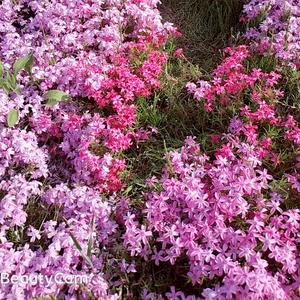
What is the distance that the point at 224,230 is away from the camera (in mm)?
2682

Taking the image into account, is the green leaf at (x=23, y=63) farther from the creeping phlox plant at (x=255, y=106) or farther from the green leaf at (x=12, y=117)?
the creeping phlox plant at (x=255, y=106)

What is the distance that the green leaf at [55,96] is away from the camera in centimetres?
353

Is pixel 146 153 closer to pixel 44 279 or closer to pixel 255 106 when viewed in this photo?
pixel 255 106

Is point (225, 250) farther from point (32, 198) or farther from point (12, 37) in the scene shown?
point (12, 37)

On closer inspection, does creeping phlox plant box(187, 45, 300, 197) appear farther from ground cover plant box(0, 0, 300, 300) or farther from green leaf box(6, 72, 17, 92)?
green leaf box(6, 72, 17, 92)

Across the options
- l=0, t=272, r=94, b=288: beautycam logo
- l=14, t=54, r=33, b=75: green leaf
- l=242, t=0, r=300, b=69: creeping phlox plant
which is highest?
l=242, t=0, r=300, b=69: creeping phlox plant

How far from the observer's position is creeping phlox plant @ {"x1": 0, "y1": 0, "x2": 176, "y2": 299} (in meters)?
2.77

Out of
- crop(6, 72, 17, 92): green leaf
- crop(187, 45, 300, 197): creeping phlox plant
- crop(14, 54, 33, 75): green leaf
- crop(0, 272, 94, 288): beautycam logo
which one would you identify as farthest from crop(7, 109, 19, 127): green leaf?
crop(187, 45, 300, 197): creeping phlox plant

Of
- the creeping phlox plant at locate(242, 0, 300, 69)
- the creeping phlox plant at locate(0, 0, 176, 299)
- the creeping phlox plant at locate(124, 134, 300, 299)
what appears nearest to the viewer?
the creeping phlox plant at locate(124, 134, 300, 299)

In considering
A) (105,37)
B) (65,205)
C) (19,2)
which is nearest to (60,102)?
(105,37)

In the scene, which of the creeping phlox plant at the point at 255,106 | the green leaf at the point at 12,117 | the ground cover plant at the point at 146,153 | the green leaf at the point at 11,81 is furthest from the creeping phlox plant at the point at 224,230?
the green leaf at the point at 11,81

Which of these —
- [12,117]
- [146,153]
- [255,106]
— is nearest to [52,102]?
[12,117]

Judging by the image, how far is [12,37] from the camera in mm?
3996

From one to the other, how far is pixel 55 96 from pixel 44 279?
155 centimetres
